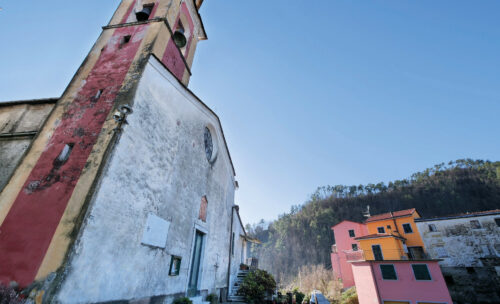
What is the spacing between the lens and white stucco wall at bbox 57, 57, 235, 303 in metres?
4.02

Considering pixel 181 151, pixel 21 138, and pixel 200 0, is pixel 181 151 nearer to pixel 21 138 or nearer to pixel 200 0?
pixel 21 138

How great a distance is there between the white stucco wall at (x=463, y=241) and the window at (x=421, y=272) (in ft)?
23.8

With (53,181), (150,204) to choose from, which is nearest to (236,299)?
(150,204)

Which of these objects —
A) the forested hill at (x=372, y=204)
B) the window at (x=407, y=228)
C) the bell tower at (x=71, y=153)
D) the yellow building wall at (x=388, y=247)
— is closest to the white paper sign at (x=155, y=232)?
the bell tower at (x=71, y=153)

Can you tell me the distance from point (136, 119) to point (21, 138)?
4.13 meters

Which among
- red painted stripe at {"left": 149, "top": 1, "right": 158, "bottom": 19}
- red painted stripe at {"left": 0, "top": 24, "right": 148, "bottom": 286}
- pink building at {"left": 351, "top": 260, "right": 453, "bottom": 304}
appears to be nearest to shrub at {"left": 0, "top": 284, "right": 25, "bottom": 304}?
red painted stripe at {"left": 0, "top": 24, "right": 148, "bottom": 286}

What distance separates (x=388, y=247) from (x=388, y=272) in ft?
21.2

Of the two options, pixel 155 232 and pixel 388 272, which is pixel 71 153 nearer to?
pixel 155 232

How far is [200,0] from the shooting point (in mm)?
12406

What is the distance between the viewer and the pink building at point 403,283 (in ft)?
46.2

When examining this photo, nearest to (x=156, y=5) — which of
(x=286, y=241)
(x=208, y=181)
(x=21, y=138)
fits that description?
(x=21, y=138)

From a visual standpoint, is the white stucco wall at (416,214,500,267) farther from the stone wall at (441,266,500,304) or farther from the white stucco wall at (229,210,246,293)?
the white stucco wall at (229,210,246,293)

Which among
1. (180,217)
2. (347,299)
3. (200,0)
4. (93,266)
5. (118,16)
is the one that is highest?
(200,0)

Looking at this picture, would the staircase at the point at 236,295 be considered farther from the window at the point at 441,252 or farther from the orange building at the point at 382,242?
the window at the point at 441,252
